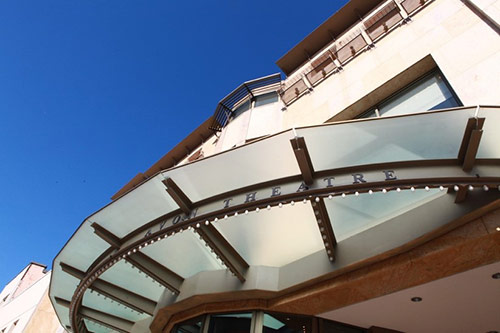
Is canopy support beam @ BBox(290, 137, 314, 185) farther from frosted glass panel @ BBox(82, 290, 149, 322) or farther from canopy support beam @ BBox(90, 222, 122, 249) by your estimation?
frosted glass panel @ BBox(82, 290, 149, 322)

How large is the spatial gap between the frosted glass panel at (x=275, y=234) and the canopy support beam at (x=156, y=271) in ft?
5.42

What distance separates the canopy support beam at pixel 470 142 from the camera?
358cm

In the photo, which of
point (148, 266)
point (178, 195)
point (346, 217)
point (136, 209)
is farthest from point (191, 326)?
point (346, 217)

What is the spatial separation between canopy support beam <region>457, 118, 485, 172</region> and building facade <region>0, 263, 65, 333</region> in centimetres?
1862

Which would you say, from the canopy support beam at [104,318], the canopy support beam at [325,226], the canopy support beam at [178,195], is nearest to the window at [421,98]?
the canopy support beam at [325,226]

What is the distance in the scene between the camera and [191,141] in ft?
50.8

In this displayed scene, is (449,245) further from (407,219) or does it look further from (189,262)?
(189,262)

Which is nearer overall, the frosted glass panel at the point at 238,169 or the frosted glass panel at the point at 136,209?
the frosted glass panel at the point at 238,169

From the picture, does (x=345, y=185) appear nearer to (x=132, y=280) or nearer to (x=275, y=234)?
(x=275, y=234)

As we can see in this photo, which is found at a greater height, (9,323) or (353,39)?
(353,39)

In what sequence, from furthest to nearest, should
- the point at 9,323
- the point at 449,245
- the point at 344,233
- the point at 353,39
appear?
the point at 9,323, the point at 353,39, the point at 344,233, the point at 449,245

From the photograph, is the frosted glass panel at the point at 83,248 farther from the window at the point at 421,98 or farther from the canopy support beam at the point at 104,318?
the window at the point at 421,98

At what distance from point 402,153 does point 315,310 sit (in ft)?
11.8

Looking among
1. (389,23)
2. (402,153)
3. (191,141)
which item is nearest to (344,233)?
(402,153)
